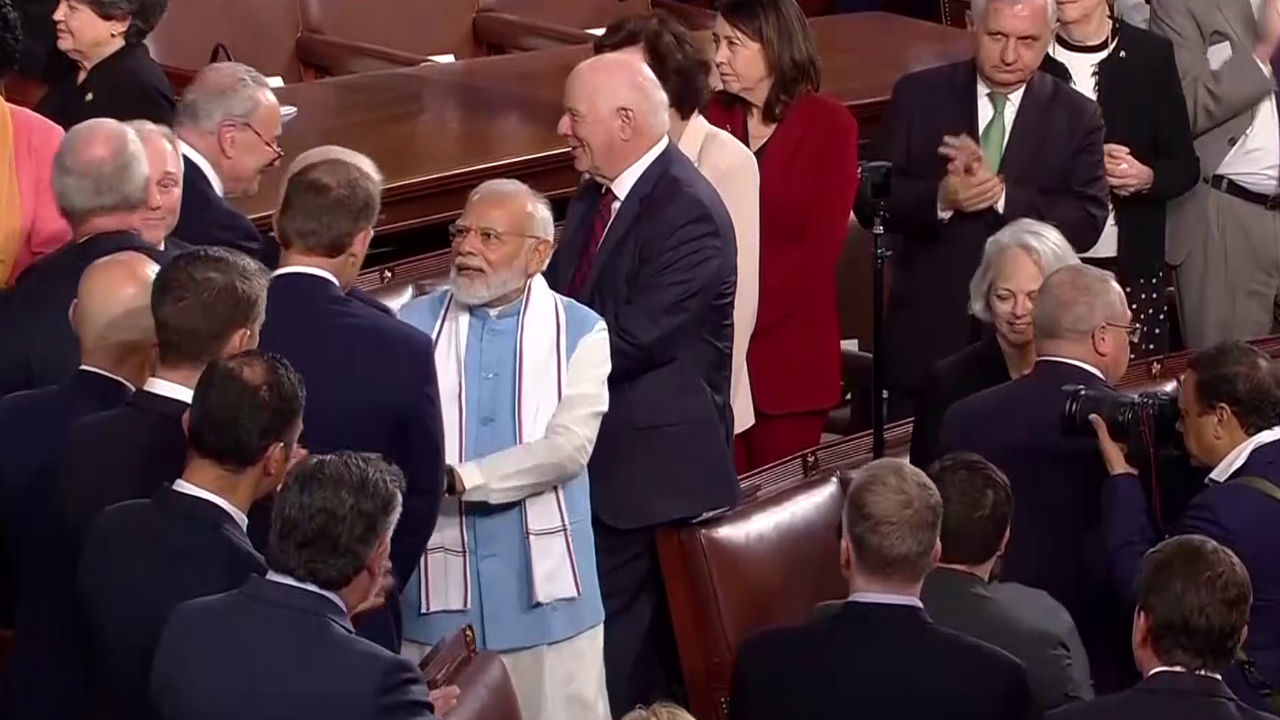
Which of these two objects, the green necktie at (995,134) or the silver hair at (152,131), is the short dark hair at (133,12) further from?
the green necktie at (995,134)

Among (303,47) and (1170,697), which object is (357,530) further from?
(303,47)

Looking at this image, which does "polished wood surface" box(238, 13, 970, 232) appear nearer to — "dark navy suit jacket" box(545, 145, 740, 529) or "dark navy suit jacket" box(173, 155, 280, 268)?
"dark navy suit jacket" box(173, 155, 280, 268)

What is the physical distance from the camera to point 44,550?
267 cm

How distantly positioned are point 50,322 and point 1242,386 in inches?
69.2

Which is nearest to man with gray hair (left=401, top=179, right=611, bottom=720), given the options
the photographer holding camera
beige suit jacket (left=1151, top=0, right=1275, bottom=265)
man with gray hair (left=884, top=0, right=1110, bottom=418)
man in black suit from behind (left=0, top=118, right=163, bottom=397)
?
man in black suit from behind (left=0, top=118, right=163, bottom=397)

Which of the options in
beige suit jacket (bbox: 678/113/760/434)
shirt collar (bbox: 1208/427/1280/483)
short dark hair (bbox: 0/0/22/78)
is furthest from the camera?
beige suit jacket (bbox: 678/113/760/434)

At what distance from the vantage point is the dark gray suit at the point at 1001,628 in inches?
101

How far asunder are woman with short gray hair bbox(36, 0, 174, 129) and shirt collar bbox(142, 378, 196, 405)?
1436 mm

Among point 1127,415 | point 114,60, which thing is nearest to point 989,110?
point 1127,415

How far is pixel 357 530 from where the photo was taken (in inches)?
87.0

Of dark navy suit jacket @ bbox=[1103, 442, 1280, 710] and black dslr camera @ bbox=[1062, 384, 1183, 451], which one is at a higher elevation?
black dslr camera @ bbox=[1062, 384, 1183, 451]

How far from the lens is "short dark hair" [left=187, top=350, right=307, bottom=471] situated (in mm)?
2350

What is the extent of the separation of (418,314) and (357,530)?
987 mm

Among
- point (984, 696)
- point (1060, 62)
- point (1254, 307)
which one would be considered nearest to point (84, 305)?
point (984, 696)
